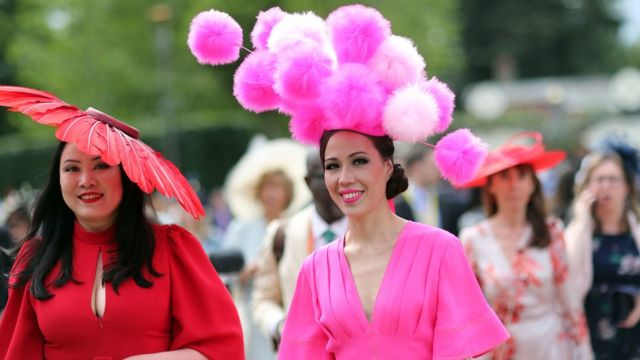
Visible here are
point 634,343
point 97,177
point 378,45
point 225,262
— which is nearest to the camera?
point 378,45

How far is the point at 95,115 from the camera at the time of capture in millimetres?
4387

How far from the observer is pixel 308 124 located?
13.7 feet

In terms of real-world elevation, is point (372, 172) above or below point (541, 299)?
above

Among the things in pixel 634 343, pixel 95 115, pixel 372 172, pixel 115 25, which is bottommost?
pixel 634 343

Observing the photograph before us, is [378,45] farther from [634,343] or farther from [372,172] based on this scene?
[634,343]

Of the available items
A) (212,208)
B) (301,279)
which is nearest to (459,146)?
(301,279)

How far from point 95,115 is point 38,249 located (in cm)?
63

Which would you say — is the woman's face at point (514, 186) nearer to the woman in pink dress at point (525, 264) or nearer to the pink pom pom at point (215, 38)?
the woman in pink dress at point (525, 264)

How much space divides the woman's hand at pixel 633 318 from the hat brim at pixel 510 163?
3.72 ft

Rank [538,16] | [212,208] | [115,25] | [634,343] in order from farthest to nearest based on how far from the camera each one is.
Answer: [538,16]
[115,25]
[212,208]
[634,343]

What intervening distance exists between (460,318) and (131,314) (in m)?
1.31

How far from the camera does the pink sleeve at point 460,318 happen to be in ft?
12.7

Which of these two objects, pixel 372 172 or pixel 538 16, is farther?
pixel 538 16

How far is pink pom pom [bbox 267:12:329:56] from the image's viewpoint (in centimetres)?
400
